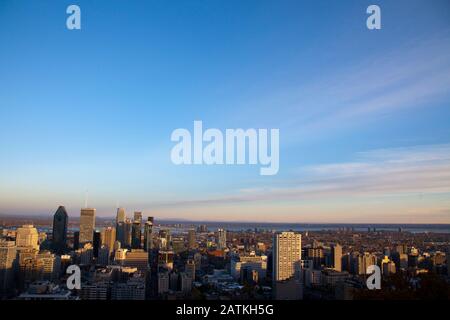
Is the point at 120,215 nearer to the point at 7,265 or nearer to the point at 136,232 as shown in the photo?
the point at 136,232

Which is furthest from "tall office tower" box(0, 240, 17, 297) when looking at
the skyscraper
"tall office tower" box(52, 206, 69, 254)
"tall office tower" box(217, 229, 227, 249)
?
"tall office tower" box(217, 229, 227, 249)

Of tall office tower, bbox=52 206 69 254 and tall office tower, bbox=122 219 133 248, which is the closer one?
tall office tower, bbox=52 206 69 254

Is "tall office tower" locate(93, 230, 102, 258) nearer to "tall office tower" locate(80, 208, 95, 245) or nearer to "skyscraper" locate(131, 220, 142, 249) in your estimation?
"tall office tower" locate(80, 208, 95, 245)

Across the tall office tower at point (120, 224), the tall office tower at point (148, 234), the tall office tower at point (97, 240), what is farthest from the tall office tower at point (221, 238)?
the tall office tower at point (97, 240)

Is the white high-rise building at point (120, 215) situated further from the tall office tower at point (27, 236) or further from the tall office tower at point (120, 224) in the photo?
the tall office tower at point (27, 236)

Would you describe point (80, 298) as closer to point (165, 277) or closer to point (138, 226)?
point (165, 277)

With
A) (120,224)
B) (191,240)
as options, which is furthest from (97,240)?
(191,240)

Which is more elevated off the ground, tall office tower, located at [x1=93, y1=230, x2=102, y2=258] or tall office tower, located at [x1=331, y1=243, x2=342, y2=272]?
tall office tower, located at [x1=93, y1=230, x2=102, y2=258]
